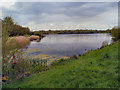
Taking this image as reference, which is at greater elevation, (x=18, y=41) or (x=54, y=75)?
(x=18, y=41)

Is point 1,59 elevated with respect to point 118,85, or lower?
elevated

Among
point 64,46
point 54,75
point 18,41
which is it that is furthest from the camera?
point 18,41

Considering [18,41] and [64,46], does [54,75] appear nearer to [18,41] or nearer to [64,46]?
[64,46]

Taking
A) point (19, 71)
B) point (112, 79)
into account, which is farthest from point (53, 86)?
point (19, 71)

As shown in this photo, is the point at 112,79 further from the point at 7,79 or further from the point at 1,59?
the point at 1,59

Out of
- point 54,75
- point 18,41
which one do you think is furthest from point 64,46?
point 54,75

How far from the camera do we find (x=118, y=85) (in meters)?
4.72

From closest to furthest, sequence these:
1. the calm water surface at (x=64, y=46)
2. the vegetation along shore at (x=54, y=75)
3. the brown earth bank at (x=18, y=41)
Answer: the vegetation along shore at (x=54, y=75) < the brown earth bank at (x=18, y=41) < the calm water surface at (x=64, y=46)

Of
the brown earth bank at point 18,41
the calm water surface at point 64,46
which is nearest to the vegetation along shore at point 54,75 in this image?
the brown earth bank at point 18,41

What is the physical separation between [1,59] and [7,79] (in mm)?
1533

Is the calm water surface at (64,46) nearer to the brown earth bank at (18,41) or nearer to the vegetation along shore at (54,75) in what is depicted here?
the brown earth bank at (18,41)

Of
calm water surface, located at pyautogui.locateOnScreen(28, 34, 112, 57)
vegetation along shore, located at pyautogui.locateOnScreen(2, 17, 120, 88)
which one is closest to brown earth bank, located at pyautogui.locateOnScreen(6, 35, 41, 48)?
vegetation along shore, located at pyautogui.locateOnScreen(2, 17, 120, 88)

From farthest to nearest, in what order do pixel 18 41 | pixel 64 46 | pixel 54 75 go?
pixel 18 41, pixel 64 46, pixel 54 75

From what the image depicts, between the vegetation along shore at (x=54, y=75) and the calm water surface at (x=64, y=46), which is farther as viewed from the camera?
the calm water surface at (x=64, y=46)
